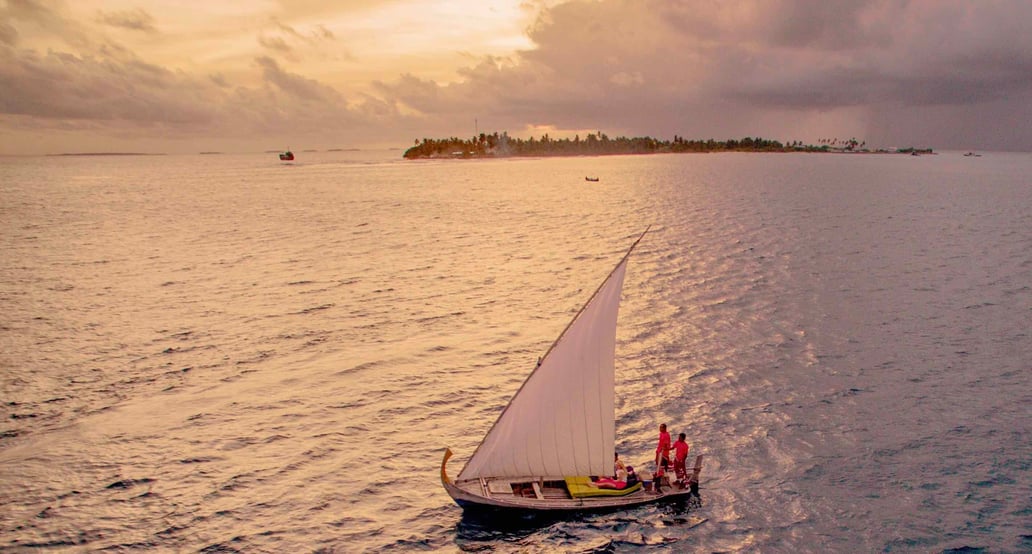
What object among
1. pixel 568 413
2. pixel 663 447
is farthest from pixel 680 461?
pixel 568 413

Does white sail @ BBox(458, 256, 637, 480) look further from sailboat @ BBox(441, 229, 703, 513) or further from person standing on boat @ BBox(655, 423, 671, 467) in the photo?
person standing on boat @ BBox(655, 423, 671, 467)

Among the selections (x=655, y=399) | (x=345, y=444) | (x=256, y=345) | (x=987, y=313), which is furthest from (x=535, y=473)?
(x=987, y=313)

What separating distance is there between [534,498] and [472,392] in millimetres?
15673

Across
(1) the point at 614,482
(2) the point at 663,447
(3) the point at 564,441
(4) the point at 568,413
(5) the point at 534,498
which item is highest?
(4) the point at 568,413

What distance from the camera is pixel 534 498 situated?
93.0 feet

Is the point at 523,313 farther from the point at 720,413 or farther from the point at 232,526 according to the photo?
the point at 232,526

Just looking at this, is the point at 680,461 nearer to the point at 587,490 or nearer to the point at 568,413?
the point at 587,490

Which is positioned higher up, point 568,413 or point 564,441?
point 568,413

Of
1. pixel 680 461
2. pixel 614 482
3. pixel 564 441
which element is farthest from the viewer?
pixel 680 461

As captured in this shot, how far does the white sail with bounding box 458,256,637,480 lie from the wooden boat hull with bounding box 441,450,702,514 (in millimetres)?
462

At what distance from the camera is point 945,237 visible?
107500mm

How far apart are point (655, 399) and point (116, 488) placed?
Answer: 3075 cm

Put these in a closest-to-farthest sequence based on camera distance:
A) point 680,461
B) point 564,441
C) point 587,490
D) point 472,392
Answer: point 564,441 → point 587,490 → point 680,461 → point 472,392

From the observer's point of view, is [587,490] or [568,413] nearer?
[568,413]
